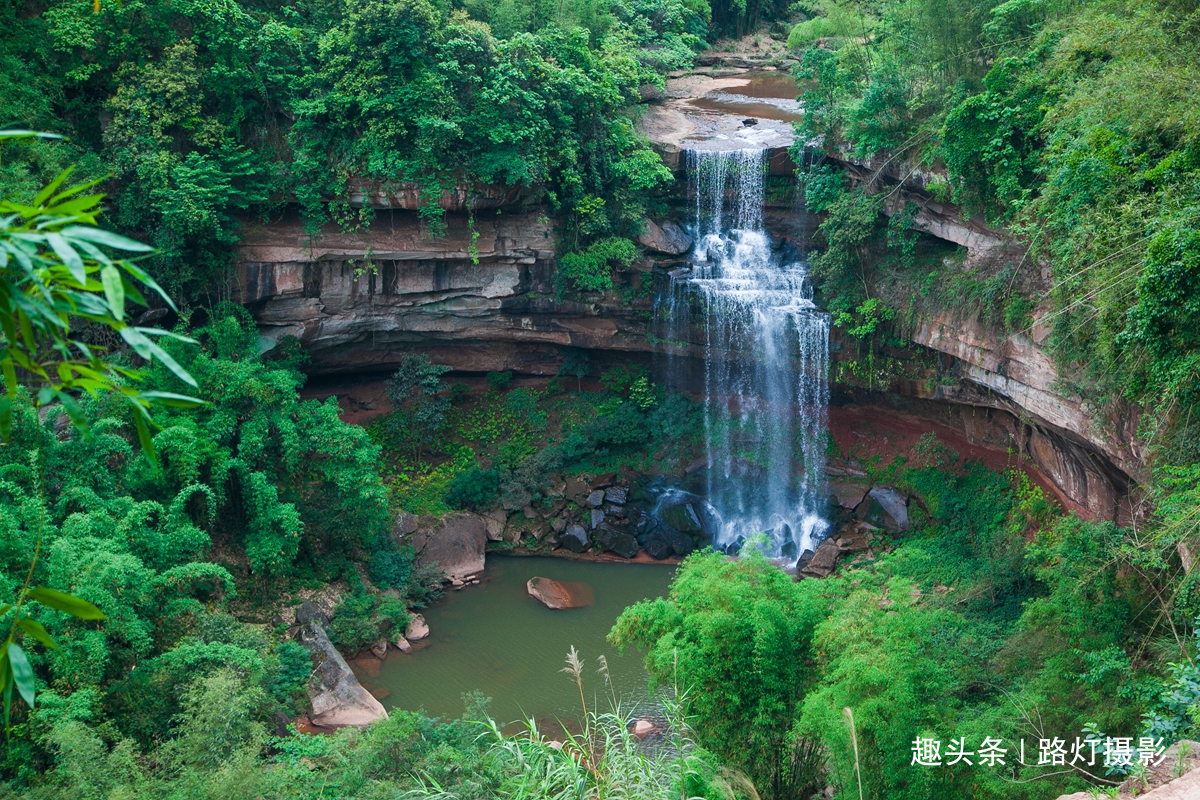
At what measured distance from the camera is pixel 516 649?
14.0m

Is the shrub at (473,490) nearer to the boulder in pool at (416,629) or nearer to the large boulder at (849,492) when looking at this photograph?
the boulder in pool at (416,629)

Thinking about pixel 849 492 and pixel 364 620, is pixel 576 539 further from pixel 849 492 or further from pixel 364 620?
pixel 849 492

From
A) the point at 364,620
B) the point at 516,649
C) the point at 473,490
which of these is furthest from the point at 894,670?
the point at 473,490

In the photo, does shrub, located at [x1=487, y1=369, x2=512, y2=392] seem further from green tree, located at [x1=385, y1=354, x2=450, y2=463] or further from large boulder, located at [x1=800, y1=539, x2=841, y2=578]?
large boulder, located at [x1=800, y1=539, x2=841, y2=578]

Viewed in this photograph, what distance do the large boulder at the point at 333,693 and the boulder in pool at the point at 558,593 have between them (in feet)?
12.0

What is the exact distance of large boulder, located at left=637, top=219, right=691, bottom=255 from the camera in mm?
16969

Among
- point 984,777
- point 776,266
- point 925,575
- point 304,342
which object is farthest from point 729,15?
point 984,777

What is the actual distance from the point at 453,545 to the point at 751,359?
22.7 ft

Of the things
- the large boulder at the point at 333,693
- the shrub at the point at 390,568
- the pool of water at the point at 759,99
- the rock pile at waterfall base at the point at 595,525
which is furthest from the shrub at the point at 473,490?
the pool of water at the point at 759,99

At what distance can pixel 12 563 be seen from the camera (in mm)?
10070

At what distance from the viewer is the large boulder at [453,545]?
15.8m

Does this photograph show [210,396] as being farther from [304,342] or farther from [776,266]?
[776,266]

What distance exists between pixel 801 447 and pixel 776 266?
12.2 feet

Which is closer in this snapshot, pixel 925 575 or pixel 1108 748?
pixel 1108 748
